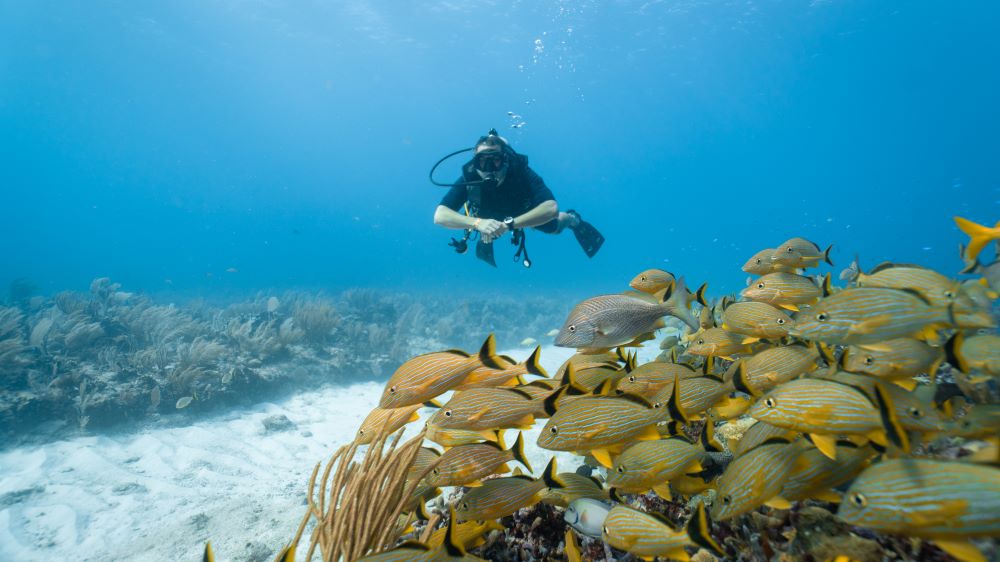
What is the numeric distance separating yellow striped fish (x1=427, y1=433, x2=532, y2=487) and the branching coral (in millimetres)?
120

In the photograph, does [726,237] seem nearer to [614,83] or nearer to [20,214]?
[614,83]

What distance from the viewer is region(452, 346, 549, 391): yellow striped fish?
247cm

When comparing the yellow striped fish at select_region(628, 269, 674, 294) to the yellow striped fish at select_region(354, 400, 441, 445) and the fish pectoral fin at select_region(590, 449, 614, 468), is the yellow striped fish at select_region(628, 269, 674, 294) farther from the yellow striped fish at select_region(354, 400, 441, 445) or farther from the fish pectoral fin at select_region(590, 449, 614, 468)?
the yellow striped fish at select_region(354, 400, 441, 445)

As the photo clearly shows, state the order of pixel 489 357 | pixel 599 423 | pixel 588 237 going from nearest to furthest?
pixel 599 423 → pixel 489 357 → pixel 588 237

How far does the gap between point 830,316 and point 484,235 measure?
16.6 feet

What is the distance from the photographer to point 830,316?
6.47 feet

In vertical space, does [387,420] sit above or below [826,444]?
below

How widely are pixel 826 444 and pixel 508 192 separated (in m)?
6.92

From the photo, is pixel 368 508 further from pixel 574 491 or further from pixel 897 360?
pixel 897 360

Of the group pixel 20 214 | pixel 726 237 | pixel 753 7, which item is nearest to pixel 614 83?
pixel 753 7

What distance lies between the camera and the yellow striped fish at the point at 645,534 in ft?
5.36

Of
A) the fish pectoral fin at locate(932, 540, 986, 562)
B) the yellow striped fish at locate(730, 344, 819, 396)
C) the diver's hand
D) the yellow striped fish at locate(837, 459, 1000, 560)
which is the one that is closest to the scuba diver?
the diver's hand

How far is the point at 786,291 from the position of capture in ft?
10.1

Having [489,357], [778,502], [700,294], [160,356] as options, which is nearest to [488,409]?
[489,357]
